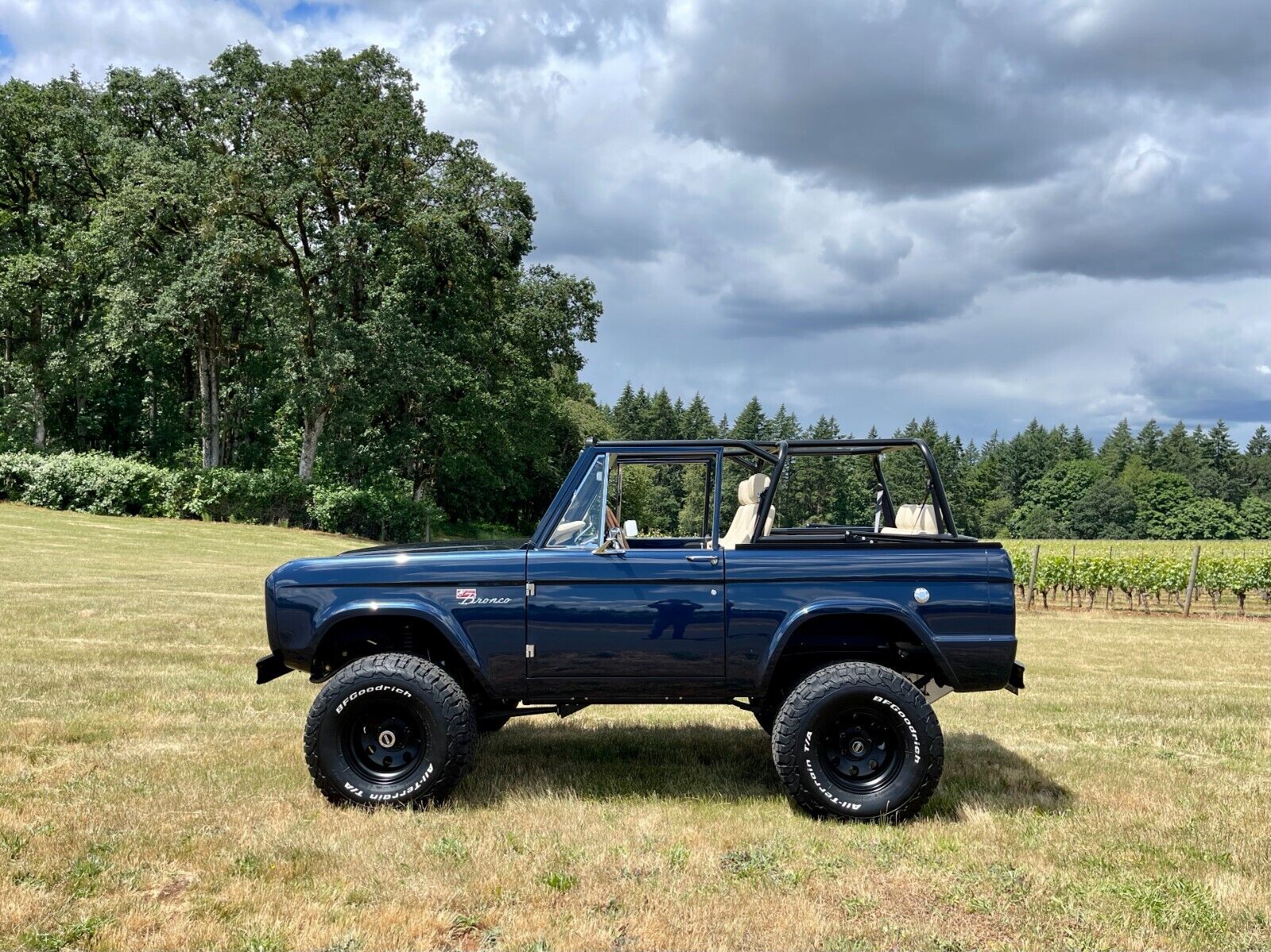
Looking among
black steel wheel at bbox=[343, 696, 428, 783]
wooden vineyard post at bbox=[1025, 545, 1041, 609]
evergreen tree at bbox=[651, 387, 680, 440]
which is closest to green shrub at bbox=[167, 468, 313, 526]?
wooden vineyard post at bbox=[1025, 545, 1041, 609]

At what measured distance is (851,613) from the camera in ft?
17.2

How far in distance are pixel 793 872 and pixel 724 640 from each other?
A: 126cm

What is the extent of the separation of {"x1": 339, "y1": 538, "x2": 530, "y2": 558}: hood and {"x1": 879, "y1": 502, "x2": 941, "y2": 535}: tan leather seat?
237cm

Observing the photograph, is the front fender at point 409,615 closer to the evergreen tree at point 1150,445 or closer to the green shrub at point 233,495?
the green shrub at point 233,495

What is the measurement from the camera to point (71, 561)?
21.1 m

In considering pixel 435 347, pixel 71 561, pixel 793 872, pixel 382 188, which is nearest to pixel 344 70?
pixel 382 188

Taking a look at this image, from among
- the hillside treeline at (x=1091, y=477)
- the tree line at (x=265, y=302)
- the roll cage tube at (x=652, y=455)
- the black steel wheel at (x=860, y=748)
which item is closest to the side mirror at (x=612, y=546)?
the roll cage tube at (x=652, y=455)

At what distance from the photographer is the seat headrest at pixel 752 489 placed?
19.4 ft

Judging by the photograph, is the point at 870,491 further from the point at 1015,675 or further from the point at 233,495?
the point at 233,495

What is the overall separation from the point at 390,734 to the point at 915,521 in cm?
353

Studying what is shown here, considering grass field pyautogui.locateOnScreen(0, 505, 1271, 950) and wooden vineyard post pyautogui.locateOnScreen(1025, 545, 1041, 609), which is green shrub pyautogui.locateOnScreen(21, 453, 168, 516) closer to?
grass field pyautogui.locateOnScreen(0, 505, 1271, 950)

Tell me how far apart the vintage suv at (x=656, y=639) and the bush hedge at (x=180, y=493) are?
32.4m

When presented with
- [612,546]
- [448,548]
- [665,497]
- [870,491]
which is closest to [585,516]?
[612,546]

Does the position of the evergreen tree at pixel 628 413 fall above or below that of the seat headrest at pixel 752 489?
above
